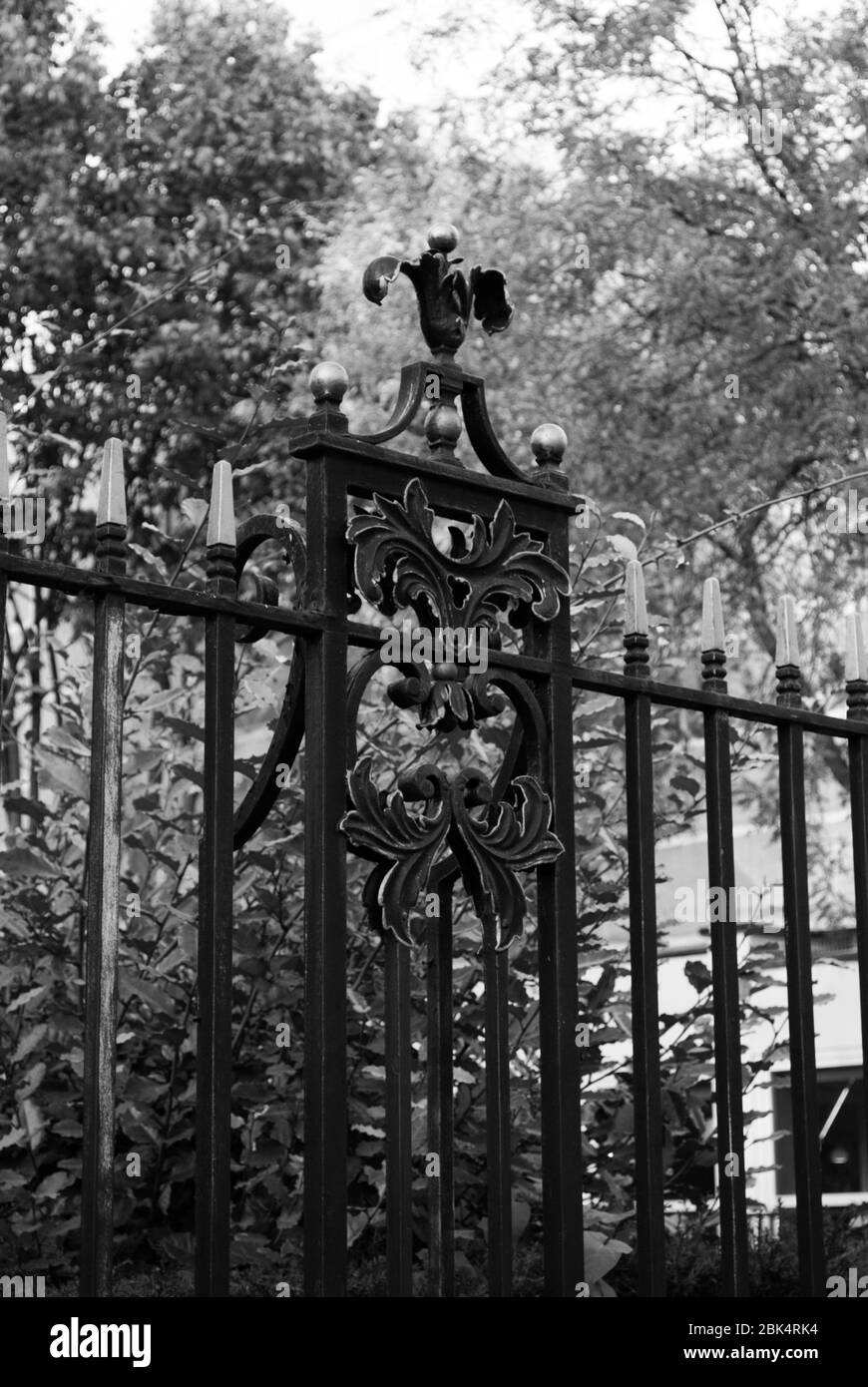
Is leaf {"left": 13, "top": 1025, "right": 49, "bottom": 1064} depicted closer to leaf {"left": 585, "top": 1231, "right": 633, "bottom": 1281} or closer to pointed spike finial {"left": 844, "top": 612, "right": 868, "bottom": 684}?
leaf {"left": 585, "top": 1231, "right": 633, "bottom": 1281}

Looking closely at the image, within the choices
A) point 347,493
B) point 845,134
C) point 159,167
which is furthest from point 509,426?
point 347,493

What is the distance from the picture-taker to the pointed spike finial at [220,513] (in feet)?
7.96

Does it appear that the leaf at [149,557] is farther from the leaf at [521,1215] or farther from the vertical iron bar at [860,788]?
the leaf at [521,1215]

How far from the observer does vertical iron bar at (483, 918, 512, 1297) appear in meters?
2.64

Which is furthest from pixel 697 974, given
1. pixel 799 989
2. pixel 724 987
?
pixel 724 987

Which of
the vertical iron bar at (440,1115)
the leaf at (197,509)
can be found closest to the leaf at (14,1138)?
the vertical iron bar at (440,1115)

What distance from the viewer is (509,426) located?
12.0 m

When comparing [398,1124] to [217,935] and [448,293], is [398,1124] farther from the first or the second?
[448,293]

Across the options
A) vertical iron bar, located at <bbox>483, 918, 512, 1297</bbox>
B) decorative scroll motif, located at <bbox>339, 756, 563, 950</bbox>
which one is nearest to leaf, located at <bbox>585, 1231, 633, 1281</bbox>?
vertical iron bar, located at <bbox>483, 918, 512, 1297</bbox>

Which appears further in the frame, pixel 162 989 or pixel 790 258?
pixel 790 258

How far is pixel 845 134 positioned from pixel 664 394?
1950 millimetres
